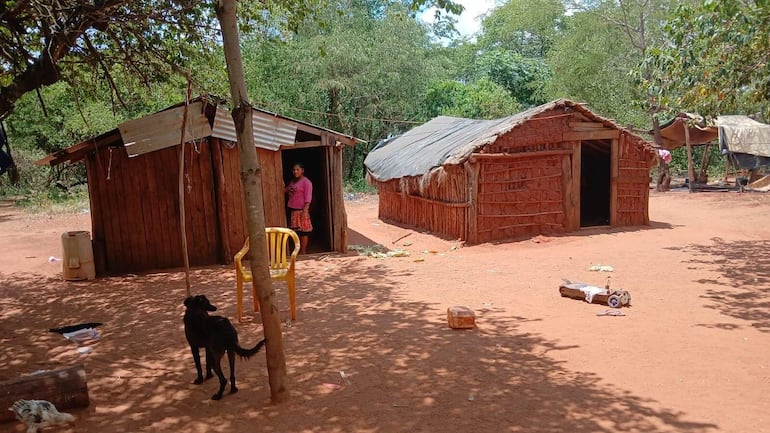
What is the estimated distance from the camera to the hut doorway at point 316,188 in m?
11.9

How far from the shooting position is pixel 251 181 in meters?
3.93

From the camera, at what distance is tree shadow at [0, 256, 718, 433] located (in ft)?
12.7

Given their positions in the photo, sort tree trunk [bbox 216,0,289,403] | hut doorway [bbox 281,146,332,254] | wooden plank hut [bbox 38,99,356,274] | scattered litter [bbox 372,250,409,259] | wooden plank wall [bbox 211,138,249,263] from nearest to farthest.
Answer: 1. tree trunk [bbox 216,0,289,403]
2. wooden plank hut [bbox 38,99,356,274]
3. wooden plank wall [bbox 211,138,249,263]
4. scattered litter [bbox 372,250,409,259]
5. hut doorway [bbox 281,146,332,254]

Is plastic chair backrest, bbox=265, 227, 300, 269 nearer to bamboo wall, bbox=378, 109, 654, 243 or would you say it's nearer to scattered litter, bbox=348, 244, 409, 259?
scattered litter, bbox=348, 244, 409, 259

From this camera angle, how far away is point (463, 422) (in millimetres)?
3822

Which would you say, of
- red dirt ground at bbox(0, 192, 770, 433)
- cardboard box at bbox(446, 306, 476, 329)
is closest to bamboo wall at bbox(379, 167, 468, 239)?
red dirt ground at bbox(0, 192, 770, 433)

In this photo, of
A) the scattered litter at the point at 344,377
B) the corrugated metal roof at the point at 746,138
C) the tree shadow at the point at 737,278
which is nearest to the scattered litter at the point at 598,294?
the tree shadow at the point at 737,278

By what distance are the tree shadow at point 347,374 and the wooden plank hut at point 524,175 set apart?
453 cm

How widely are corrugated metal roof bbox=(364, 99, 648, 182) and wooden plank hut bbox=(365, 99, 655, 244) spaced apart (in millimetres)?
36

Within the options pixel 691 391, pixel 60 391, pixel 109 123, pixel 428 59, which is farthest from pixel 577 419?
pixel 428 59

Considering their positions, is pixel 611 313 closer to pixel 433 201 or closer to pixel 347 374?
pixel 347 374

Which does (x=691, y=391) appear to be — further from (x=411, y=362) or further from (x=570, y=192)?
(x=570, y=192)

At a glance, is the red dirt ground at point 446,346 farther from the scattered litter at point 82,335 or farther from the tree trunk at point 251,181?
the tree trunk at point 251,181

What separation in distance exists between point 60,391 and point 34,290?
5410mm
